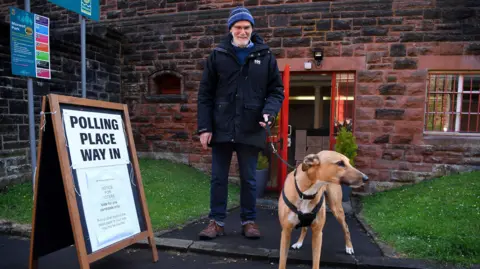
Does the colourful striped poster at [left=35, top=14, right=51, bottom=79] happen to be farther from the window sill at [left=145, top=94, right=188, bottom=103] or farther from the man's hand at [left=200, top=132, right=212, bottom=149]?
the window sill at [left=145, top=94, right=188, bottom=103]

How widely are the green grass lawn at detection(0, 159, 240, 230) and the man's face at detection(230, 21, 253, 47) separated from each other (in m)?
2.44

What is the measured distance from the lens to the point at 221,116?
3.52m

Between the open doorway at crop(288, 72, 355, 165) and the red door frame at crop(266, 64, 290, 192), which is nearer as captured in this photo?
the red door frame at crop(266, 64, 290, 192)

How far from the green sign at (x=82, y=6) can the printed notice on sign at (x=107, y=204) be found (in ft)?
9.02

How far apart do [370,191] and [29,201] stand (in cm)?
606

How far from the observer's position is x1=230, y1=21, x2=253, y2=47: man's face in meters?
3.36

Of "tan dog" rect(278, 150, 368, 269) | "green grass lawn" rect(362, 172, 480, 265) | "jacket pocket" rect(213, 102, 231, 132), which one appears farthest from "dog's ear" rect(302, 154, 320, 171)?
"green grass lawn" rect(362, 172, 480, 265)

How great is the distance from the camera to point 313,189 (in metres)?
2.67

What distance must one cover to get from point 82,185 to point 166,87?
5.53 metres

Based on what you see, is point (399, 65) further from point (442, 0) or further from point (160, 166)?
point (160, 166)

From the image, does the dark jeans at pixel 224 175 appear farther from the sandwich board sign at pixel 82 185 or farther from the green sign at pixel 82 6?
the green sign at pixel 82 6

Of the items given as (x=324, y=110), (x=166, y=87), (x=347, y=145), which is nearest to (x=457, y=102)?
(x=347, y=145)

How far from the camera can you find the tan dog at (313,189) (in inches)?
101

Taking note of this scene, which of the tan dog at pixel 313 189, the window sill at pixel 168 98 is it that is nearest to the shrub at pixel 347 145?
the tan dog at pixel 313 189
